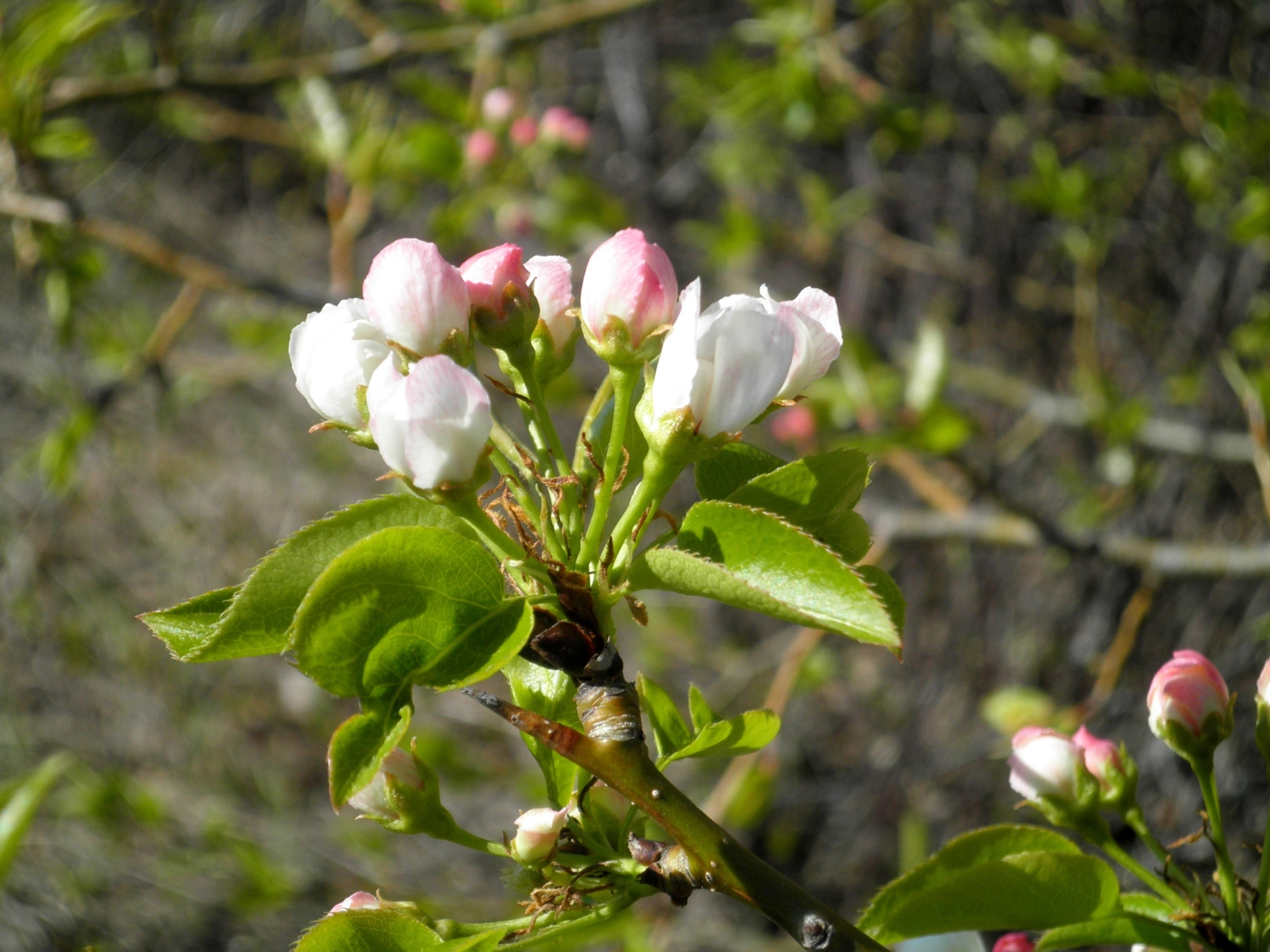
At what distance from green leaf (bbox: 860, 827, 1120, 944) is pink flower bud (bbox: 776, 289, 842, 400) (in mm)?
284

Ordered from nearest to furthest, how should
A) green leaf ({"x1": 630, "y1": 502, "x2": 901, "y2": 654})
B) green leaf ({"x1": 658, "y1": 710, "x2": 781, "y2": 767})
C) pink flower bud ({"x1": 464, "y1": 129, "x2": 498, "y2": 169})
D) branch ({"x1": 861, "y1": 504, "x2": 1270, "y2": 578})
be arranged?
green leaf ({"x1": 630, "y1": 502, "x2": 901, "y2": 654}) → green leaf ({"x1": 658, "y1": 710, "x2": 781, "y2": 767}) → branch ({"x1": 861, "y1": 504, "x2": 1270, "y2": 578}) → pink flower bud ({"x1": 464, "y1": 129, "x2": 498, "y2": 169})

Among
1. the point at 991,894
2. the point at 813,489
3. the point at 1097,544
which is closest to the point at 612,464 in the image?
the point at 813,489

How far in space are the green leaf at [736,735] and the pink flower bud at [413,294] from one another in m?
0.26

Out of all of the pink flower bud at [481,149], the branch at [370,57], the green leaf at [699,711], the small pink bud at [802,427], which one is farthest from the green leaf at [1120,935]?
the pink flower bud at [481,149]

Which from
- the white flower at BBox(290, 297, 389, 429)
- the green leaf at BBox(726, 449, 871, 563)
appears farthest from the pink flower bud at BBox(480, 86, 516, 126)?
the green leaf at BBox(726, 449, 871, 563)

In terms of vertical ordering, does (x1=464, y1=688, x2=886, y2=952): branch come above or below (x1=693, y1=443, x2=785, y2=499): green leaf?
below

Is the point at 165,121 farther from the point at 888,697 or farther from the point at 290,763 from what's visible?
the point at 888,697

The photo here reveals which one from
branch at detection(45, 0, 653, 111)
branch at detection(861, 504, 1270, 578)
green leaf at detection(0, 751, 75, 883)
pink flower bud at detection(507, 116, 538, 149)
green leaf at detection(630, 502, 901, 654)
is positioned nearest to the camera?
green leaf at detection(630, 502, 901, 654)

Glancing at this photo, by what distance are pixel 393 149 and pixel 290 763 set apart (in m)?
2.36

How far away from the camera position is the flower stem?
520 mm

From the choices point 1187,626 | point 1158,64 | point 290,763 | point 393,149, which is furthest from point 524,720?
point 290,763

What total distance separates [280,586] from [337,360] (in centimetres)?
14

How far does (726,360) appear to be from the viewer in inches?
19.2

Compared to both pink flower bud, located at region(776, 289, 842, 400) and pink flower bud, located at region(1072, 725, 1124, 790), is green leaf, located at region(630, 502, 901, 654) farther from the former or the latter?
pink flower bud, located at region(1072, 725, 1124, 790)
